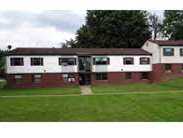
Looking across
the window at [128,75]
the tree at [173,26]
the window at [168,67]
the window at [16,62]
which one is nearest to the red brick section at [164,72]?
the window at [168,67]

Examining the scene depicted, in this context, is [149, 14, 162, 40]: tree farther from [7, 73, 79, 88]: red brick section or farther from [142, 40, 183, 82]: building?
[7, 73, 79, 88]: red brick section

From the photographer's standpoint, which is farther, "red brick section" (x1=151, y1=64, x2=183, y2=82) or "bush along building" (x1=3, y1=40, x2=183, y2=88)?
"red brick section" (x1=151, y1=64, x2=183, y2=82)

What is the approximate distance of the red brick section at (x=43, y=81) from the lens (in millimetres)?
24891

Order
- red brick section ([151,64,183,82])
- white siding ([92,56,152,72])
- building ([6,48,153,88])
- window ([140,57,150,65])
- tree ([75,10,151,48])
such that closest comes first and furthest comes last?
building ([6,48,153,88]), red brick section ([151,64,183,82]), white siding ([92,56,152,72]), window ([140,57,150,65]), tree ([75,10,151,48])

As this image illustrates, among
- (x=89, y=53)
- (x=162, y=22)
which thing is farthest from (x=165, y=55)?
(x=162, y=22)

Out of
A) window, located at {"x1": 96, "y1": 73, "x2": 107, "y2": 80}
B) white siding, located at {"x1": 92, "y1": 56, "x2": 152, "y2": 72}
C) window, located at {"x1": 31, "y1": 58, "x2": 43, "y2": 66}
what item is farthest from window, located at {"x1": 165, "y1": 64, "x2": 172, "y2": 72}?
window, located at {"x1": 31, "y1": 58, "x2": 43, "y2": 66}

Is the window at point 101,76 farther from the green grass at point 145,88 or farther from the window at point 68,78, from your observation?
the green grass at point 145,88

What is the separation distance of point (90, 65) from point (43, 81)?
4055mm

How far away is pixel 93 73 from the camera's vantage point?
26344mm

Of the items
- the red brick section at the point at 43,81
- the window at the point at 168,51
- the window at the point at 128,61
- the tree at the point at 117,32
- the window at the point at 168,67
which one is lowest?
the red brick section at the point at 43,81

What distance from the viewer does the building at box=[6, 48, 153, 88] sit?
2503 cm

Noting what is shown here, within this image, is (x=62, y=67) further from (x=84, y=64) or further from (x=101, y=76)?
(x=101, y=76)

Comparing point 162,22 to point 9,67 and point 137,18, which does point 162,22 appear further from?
point 9,67

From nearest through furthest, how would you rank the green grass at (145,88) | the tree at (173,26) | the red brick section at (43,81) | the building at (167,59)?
the green grass at (145,88)
the red brick section at (43,81)
the building at (167,59)
the tree at (173,26)
